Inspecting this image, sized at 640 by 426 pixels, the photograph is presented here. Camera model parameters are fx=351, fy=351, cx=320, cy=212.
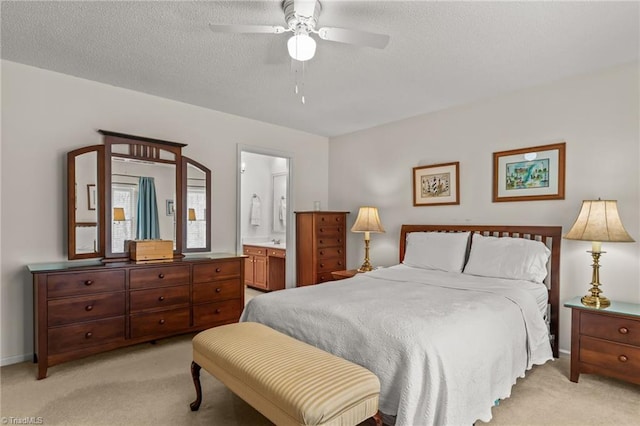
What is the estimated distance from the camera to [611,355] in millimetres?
2488

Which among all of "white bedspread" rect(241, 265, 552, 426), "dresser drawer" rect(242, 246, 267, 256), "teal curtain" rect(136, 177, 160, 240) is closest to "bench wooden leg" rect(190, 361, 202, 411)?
"white bedspread" rect(241, 265, 552, 426)

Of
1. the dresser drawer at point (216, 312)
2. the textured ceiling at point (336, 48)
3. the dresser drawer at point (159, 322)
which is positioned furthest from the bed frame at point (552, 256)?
the dresser drawer at point (159, 322)

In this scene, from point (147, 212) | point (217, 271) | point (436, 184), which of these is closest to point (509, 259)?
point (436, 184)

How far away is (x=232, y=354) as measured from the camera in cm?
189

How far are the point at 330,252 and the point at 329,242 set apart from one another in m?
0.15

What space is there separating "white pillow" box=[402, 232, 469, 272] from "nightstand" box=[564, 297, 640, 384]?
39.1 inches

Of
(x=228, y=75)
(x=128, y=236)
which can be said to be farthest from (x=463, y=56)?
(x=128, y=236)

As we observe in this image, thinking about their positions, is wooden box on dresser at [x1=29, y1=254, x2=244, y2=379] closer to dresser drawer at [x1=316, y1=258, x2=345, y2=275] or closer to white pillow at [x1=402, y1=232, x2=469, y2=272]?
dresser drawer at [x1=316, y1=258, x2=345, y2=275]

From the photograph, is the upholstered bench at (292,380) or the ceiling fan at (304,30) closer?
the upholstered bench at (292,380)

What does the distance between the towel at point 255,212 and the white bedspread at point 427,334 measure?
4.07 metres

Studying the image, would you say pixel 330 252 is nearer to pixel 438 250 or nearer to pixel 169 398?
pixel 438 250

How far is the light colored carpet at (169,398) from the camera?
2.13m

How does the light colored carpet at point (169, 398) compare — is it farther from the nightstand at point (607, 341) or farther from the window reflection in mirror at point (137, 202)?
the window reflection in mirror at point (137, 202)

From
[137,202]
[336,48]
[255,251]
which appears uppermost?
[336,48]
